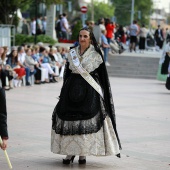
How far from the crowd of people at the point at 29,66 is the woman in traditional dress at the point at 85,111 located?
11.3 meters

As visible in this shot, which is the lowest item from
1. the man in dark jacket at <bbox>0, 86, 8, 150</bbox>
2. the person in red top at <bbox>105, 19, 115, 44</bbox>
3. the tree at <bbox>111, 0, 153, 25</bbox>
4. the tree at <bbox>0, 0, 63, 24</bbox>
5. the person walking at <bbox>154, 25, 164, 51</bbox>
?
the tree at <bbox>111, 0, 153, 25</bbox>

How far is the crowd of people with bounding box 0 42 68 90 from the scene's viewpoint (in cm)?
2219

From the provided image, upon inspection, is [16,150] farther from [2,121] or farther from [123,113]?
[123,113]

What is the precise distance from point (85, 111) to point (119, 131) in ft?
12.5

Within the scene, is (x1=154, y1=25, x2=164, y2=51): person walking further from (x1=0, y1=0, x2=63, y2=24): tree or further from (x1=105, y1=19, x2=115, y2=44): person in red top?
(x1=0, y1=0, x2=63, y2=24): tree

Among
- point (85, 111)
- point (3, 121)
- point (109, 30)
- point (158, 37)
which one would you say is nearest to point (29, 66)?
point (109, 30)

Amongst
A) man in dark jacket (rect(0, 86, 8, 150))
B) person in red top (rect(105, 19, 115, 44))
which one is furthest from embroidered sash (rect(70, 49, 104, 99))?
person in red top (rect(105, 19, 115, 44))

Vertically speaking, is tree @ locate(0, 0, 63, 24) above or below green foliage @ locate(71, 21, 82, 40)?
above

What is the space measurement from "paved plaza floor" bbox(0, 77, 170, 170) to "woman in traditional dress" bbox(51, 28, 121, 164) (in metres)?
0.26

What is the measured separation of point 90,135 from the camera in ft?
30.3

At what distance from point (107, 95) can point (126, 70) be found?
2421 cm

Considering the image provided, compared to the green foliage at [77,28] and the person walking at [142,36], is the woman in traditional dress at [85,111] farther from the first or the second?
the person walking at [142,36]

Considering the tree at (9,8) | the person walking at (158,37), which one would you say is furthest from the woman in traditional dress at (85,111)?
the person walking at (158,37)

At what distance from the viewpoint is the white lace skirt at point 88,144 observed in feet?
30.1
